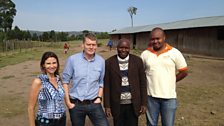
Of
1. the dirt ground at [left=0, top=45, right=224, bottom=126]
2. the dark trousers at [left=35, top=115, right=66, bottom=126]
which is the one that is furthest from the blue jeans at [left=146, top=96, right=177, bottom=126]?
the dirt ground at [left=0, top=45, right=224, bottom=126]

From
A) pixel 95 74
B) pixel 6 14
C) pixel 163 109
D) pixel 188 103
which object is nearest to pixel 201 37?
pixel 188 103

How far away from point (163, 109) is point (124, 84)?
575 millimetres

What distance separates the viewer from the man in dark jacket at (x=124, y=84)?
10.9 ft

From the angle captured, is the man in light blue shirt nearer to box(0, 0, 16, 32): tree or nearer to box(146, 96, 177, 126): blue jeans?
box(146, 96, 177, 126): blue jeans

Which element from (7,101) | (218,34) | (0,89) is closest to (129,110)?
(7,101)

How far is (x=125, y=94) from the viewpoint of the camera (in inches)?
132

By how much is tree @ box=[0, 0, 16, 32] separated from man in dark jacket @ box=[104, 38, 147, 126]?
205 ft

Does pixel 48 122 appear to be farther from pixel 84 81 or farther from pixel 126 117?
pixel 126 117

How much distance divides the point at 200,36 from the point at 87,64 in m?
21.4

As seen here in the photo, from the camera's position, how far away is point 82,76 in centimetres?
314

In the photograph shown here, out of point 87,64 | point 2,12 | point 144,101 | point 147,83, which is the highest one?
point 2,12

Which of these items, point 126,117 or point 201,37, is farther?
point 201,37

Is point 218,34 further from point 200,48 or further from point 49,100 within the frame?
point 49,100

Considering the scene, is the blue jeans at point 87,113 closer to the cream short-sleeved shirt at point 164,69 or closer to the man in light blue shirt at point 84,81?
the man in light blue shirt at point 84,81
